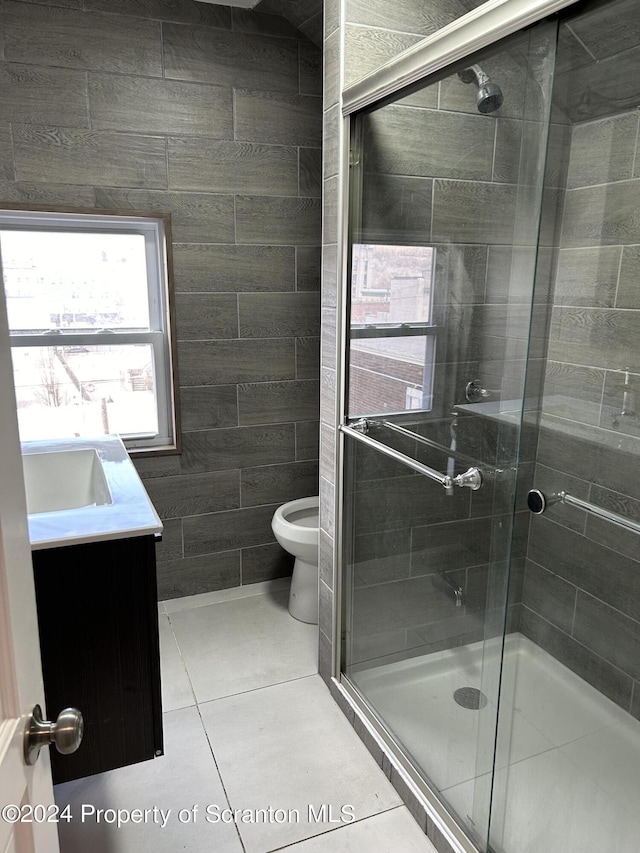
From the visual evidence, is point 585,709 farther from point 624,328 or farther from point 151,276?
point 151,276

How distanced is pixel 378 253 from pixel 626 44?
812 mm

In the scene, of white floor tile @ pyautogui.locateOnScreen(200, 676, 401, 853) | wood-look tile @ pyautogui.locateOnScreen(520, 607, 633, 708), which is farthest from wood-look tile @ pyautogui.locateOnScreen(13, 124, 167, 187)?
wood-look tile @ pyautogui.locateOnScreen(520, 607, 633, 708)

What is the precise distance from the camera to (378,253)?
188 cm

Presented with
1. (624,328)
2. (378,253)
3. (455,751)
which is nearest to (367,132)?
(378,253)

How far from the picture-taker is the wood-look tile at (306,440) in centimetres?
304

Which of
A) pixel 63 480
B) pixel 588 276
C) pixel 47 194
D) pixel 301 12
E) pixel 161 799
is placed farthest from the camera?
pixel 301 12

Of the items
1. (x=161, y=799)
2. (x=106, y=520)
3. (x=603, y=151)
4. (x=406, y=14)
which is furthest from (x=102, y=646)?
(x=406, y=14)

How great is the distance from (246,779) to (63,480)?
112 cm

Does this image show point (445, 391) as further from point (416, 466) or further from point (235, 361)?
point (235, 361)

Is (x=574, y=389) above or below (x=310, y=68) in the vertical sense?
below

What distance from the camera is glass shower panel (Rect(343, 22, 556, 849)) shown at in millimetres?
1451

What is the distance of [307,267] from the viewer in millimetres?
2891

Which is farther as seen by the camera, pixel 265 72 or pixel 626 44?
pixel 265 72

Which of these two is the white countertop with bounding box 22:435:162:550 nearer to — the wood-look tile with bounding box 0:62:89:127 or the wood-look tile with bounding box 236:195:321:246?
the wood-look tile with bounding box 236:195:321:246
